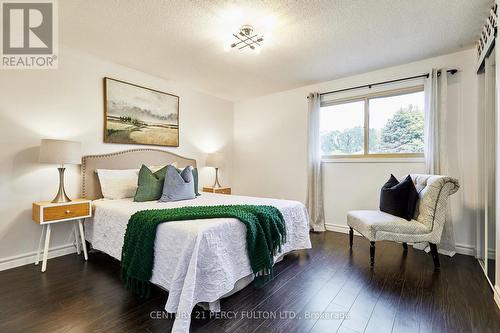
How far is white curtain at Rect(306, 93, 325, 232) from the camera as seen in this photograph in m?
3.84

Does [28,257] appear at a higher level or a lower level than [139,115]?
lower

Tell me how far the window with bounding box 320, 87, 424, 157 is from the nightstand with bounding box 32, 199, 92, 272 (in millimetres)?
3443

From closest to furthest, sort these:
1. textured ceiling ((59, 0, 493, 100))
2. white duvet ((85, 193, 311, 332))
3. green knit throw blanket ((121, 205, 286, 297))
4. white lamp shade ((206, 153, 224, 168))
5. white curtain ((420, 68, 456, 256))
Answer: white duvet ((85, 193, 311, 332)), green knit throw blanket ((121, 205, 286, 297)), textured ceiling ((59, 0, 493, 100)), white curtain ((420, 68, 456, 256)), white lamp shade ((206, 153, 224, 168))

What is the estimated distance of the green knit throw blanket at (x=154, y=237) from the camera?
1790 mm

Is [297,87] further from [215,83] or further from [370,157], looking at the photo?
[370,157]

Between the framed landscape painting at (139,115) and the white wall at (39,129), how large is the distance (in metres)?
A: 0.09

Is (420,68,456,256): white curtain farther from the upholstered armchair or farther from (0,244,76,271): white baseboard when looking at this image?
(0,244,76,271): white baseboard

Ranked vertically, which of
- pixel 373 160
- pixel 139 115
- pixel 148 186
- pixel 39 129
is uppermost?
pixel 139 115

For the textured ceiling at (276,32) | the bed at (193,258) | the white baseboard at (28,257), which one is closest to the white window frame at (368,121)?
the textured ceiling at (276,32)

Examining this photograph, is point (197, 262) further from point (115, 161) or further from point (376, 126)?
point (376, 126)

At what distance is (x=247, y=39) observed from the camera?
8.35ft

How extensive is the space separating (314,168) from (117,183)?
288 cm

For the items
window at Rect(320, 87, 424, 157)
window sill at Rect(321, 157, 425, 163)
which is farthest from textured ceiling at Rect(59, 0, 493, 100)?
window sill at Rect(321, 157, 425, 163)

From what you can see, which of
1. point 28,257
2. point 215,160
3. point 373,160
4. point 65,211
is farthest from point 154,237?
point 373,160
